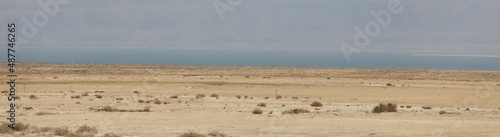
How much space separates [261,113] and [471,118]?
8346mm

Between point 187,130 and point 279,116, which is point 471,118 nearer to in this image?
point 279,116

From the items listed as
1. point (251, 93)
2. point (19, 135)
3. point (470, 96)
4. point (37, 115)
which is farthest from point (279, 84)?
point (19, 135)

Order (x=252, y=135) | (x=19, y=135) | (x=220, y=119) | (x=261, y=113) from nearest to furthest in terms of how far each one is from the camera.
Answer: (x=19, y=135) → (x=252, y=135) → (x=220, y=119) → (x=261, y=113)

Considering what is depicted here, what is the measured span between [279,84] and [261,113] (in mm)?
28019

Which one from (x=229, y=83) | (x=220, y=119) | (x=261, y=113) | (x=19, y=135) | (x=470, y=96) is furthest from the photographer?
(x=229, y=83)

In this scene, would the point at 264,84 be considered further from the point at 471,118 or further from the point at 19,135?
the point at 19,135

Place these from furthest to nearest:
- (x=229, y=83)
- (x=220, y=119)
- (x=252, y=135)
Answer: (x=229, y=83), (x=220, y=119), (x=252, y=135)

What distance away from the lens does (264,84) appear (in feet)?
174

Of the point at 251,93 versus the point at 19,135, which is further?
the point at 251,93

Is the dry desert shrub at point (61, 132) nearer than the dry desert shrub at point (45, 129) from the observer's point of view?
Yes

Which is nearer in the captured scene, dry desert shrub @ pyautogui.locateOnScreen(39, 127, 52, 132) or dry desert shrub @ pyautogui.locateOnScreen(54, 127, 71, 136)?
dry desert shrub @ pyautogui.locateOnScreen(54, 127, 71, 136)

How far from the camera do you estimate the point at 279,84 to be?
2090 inches

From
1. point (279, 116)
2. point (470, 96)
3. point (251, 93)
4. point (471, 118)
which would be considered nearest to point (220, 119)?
point (279, 116)

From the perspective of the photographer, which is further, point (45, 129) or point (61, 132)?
point (45, 129)
